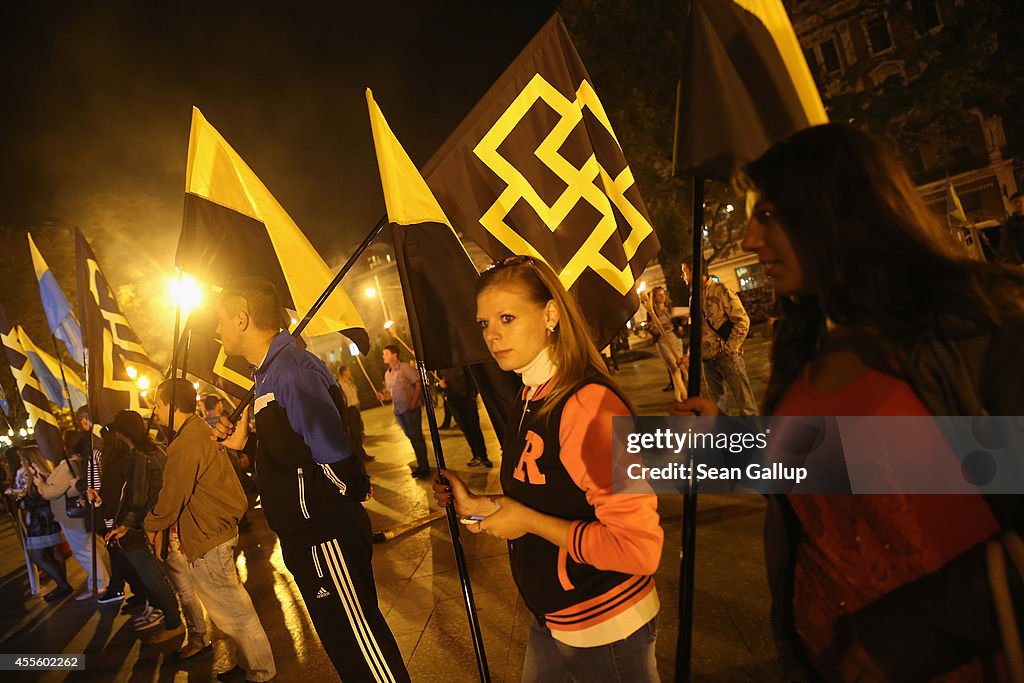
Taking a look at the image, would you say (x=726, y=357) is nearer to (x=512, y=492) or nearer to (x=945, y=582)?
(x=512, y=492)

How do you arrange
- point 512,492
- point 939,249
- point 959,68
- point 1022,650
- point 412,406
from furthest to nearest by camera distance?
point 959,68 < point 412,406 < point 512,492 < point 939,249 < point 1022,650

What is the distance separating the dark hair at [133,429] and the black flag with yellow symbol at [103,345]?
567mm

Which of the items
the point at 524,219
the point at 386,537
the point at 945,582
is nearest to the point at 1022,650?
the point at 945,582

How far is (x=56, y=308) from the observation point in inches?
292

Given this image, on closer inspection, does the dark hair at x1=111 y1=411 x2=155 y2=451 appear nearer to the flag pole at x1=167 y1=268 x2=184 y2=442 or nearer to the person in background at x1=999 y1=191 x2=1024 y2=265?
the flag pole at x1=167 y1=268 x2=184 y2=442

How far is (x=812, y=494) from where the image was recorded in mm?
1330

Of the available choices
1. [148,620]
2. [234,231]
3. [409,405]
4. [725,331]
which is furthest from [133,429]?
[725,331]

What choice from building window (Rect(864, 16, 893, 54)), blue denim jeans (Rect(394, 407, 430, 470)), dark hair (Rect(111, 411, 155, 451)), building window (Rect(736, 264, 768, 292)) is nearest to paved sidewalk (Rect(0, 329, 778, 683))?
blue denim jeans (Rect(394, 407, 430, 470))

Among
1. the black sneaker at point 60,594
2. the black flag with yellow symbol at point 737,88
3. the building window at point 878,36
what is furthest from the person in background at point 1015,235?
the building window at point 878,36

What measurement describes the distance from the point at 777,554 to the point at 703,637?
8.13 ft

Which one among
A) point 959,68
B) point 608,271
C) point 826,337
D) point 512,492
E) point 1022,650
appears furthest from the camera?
point 959,68

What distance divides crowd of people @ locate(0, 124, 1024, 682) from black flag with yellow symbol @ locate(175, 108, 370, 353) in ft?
1.33

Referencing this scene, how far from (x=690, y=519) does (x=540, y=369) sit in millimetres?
671

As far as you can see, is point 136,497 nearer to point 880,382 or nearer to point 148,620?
point 148,620
